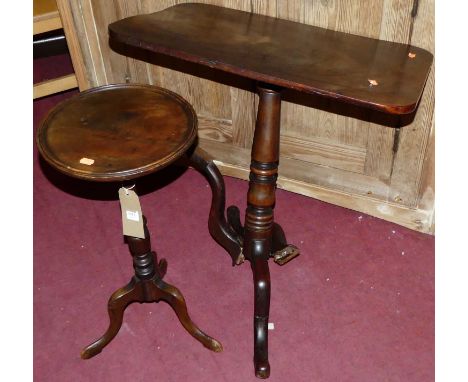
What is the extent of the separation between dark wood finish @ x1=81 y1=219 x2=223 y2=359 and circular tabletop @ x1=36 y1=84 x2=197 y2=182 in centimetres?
39

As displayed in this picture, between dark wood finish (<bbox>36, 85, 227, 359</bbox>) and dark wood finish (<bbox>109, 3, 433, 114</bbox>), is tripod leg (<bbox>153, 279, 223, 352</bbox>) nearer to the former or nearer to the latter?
dark wood finish (<bbox>36, 85, 227, 359</bbox>)

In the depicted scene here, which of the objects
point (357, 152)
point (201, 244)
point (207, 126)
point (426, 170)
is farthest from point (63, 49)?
point (426, 170)

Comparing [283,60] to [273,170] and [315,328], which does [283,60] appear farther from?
[315,328]

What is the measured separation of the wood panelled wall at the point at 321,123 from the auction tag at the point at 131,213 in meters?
0.85

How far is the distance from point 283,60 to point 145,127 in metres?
0.43

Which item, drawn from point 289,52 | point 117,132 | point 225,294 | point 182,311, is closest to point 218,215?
point 225,294

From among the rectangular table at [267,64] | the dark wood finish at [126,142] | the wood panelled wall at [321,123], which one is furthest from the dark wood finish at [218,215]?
the wood panelled wall at [321,123]

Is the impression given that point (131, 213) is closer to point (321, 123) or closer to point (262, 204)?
point (262, 204)

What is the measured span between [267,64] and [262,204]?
1.64 feet

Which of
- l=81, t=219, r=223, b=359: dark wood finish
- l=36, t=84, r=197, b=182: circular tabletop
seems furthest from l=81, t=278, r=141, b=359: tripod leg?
l=36, t=84, r=197, b=182: circular tabletop

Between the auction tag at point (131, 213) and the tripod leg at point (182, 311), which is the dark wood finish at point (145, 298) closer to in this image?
the tripod leg at point (182, 311)

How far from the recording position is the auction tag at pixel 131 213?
1.58 metres

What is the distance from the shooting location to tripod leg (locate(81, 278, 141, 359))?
1.84 metres

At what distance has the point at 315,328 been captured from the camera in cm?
196
